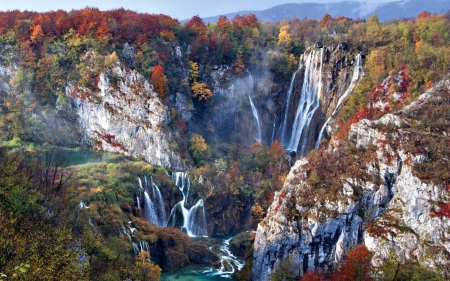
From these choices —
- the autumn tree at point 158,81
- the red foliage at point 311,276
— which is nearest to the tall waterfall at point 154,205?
the autumn tree at point 158,81

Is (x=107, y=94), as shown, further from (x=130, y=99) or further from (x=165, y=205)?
(x=165, y=205)

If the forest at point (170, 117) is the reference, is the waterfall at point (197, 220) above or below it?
below

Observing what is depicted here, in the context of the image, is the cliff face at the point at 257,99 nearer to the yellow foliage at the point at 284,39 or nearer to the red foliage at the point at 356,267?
the yellow foliage at the point at 284,39

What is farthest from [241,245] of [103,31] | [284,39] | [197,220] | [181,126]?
[284,39]

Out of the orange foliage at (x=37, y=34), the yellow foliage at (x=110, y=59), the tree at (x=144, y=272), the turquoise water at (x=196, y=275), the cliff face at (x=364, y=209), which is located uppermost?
the orange foliage at (x=37, y=34)

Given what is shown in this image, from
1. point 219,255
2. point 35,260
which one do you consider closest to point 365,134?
point 219,255

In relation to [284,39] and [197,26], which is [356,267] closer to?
[284,39]
